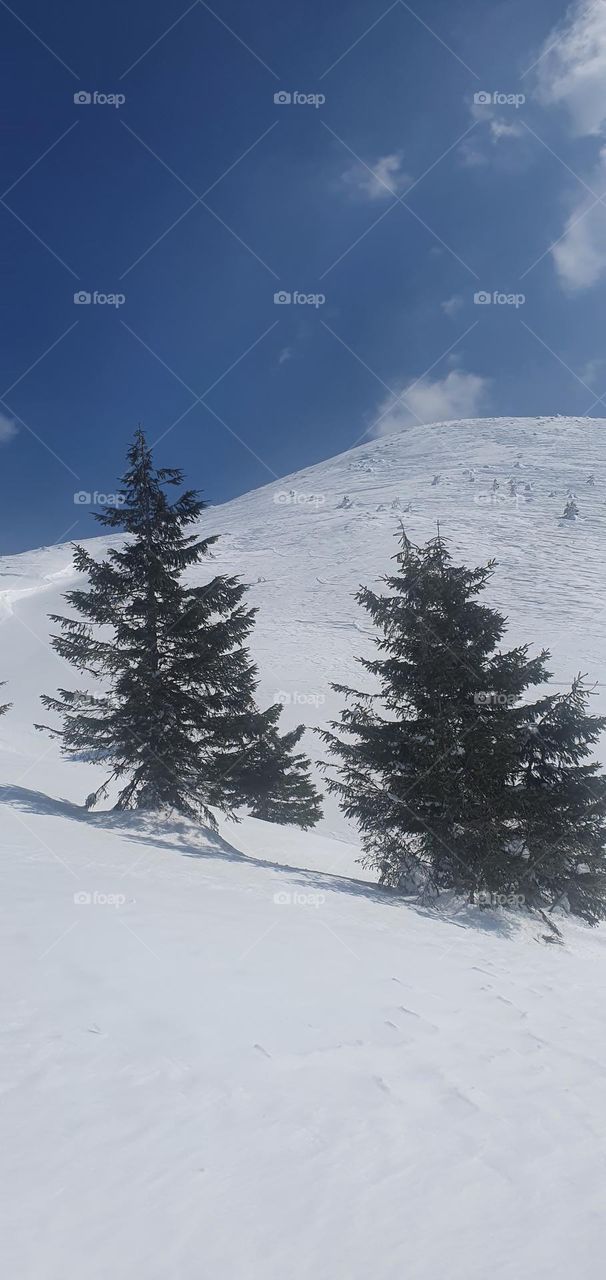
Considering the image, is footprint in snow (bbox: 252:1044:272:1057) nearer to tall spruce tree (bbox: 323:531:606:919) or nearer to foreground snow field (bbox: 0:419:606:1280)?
foreground snow field (bbox: 0:419:606:1280)

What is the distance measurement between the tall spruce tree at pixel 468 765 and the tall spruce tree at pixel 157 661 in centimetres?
280

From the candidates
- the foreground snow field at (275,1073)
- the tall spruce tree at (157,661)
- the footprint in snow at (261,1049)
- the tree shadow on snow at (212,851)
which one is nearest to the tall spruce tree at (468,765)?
the tree shadow on snow at (212,851)

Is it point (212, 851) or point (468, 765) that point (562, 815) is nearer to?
point (468, 765)

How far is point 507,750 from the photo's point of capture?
10602 mm

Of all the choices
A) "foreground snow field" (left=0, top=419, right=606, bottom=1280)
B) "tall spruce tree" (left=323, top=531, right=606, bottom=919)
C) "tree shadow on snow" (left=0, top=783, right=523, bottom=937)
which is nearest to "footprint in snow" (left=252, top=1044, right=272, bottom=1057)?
"foreground snow field" (left=0, top=419, right=606, bottom=1280)

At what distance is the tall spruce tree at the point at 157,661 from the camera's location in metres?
11.9

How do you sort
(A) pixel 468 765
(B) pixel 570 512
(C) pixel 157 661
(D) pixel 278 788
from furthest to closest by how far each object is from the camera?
(B) pixel 570 512
(D) pixel 278 788
(C) pixel 157 661
(A) pixel 468 765

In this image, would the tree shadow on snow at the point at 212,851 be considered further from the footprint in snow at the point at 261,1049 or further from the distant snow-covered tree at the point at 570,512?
the distant snow-covered tree at the point at 570,512

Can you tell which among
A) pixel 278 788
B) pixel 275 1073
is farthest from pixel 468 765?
pixel 278 788

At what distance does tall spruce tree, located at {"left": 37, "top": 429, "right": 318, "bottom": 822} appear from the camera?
1188cm

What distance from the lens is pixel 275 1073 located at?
4102mm

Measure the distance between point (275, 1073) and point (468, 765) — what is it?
7.40 meters

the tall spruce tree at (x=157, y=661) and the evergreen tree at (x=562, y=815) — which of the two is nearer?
the evergreen tree at (x=562, y=815)

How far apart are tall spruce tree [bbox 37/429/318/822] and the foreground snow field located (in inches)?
52.3
